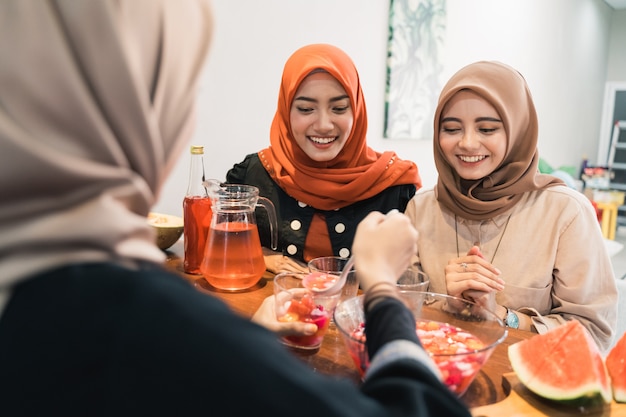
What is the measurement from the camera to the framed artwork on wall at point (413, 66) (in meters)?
3.34

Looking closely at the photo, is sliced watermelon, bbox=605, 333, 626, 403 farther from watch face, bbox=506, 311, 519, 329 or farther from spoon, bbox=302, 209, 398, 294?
spoon, bbox=302, 209, 398, 294

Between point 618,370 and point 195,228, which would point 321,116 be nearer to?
point 195,228

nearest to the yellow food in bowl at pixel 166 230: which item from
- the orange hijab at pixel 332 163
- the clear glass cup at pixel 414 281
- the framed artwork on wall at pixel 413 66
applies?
the orange hijab at pixel 332 163

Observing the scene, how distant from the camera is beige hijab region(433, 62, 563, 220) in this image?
1435 mm

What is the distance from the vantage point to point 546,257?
4.60ft

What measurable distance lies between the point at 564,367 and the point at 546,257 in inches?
24.5

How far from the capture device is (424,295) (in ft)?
3.50

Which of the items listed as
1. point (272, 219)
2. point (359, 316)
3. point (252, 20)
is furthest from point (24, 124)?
A: point (252, 20)

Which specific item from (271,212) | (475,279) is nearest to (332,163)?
(271,212)

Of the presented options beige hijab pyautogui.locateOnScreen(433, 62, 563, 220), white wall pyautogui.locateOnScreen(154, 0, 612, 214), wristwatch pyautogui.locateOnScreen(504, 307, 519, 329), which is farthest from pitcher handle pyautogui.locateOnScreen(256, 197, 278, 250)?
wristwatch pyautogui.locateOnScreen(504, 307, 519, 329)

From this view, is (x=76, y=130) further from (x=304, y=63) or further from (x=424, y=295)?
(x=304, y=63)

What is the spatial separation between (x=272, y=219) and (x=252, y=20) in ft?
4.54

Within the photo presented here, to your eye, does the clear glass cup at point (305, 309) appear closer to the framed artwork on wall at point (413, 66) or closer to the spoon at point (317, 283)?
the spoon at point (317, 283)

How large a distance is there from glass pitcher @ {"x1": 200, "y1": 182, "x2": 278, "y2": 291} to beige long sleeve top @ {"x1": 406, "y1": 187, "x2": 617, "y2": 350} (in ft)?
1.97
